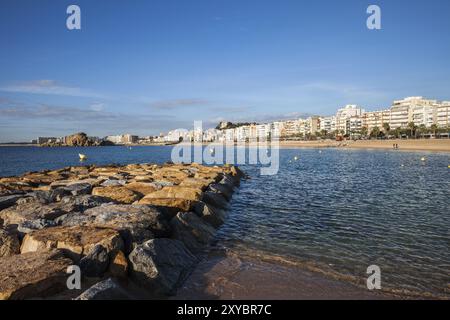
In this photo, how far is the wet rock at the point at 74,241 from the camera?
765 cm

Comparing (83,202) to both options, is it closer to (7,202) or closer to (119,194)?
(119,194)

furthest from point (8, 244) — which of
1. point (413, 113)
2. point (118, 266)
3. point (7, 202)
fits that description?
point (413, 113)

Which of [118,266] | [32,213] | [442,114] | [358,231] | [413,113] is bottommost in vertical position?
[358,231]

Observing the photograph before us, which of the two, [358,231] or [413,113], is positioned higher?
[413,113]

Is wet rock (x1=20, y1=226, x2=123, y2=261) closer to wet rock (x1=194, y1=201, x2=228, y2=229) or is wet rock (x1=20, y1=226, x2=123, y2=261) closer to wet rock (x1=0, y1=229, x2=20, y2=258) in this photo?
wet rock (x1=0, y1=229, x2=20, y2=258)

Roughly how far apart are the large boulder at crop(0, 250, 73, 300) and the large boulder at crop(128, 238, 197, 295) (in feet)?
4.60

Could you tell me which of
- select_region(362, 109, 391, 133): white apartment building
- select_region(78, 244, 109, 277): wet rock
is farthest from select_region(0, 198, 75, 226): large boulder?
select_region(362, 109, 391, 133): white apartment building

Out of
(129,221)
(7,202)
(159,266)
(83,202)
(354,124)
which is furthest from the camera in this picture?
(354,124)

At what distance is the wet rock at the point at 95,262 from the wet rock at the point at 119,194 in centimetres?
630

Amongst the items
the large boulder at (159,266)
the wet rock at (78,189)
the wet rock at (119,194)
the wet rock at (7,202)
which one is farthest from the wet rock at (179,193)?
the wet rock at (7,202)

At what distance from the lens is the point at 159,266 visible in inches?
305

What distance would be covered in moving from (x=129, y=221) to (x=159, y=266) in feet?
7.01

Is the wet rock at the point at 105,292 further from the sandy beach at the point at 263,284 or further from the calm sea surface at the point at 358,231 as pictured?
the calm sea surface at the point at 358,231

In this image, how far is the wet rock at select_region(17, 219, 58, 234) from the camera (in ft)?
30.1
